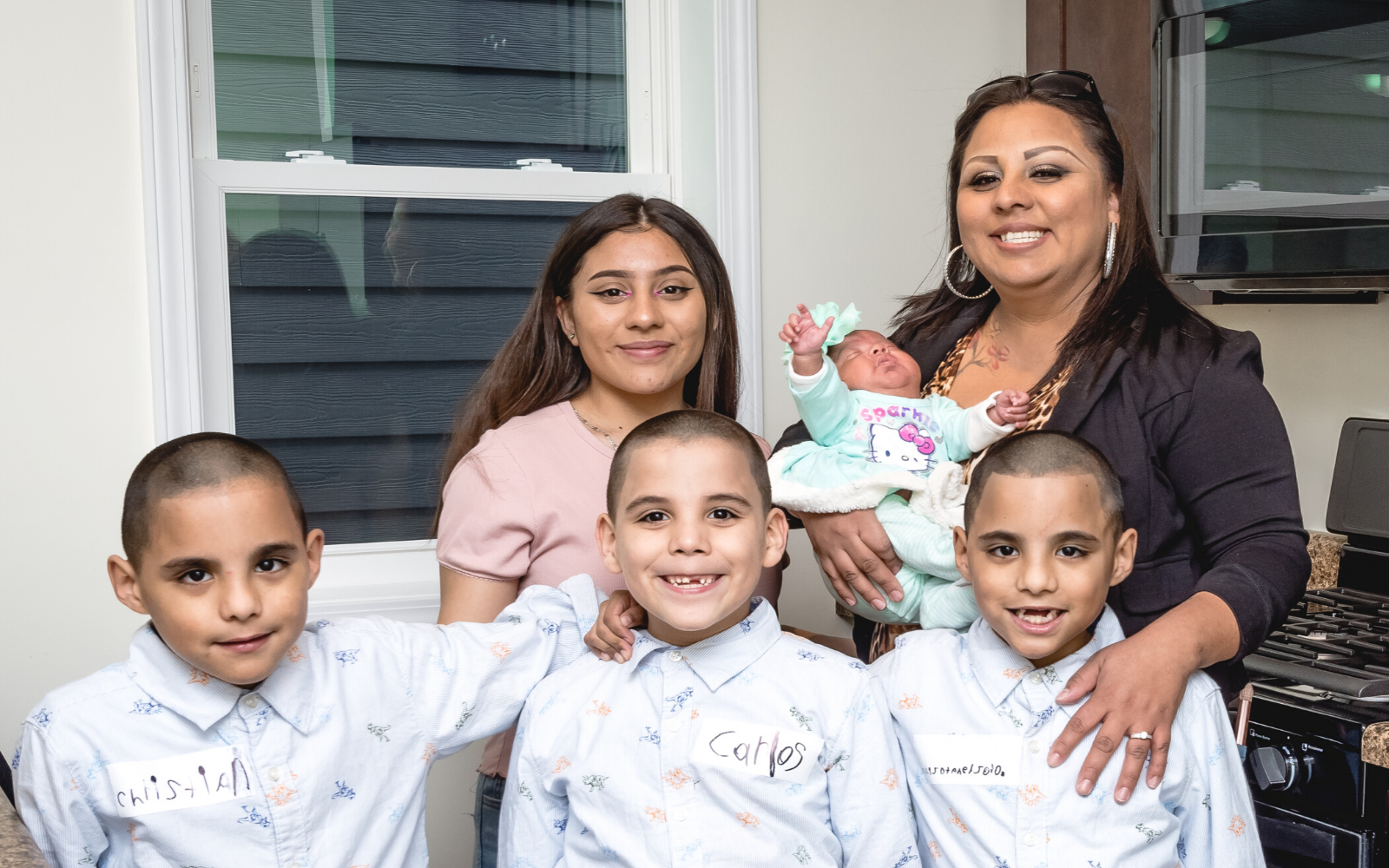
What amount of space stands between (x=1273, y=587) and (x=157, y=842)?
1244 millimetres

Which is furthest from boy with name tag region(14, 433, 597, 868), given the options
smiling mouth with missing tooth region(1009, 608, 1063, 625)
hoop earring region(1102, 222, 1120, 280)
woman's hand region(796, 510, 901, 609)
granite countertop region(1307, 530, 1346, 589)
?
granite countertop region(1307, 530, 1346, 589)

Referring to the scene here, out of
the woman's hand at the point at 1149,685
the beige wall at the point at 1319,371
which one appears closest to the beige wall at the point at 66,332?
the woman's hand at the point at 1149,685

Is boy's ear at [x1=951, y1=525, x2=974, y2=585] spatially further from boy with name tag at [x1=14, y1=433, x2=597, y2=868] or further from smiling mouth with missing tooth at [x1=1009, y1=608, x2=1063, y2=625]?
boy with name tag at [x1=14, y1=433, x2=597, y2=868]

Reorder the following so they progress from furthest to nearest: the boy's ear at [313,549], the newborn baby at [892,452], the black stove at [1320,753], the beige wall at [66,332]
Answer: the beige wall at [66,332]
the black stove at [1320,753]
the newborn baby at [892,452]
the boy's ear at [313,549]

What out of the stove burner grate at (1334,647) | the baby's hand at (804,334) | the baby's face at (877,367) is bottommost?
the stove burner grate at (1334,647)

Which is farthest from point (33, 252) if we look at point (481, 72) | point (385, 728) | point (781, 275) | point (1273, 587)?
point (1273, 587)

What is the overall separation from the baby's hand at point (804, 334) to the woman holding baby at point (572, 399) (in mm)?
133

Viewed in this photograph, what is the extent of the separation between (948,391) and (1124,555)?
1.42 ft

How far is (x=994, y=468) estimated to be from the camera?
1.42 m

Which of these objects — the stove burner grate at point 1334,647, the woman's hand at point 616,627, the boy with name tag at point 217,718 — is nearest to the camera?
the boy with name tag at point 217,718

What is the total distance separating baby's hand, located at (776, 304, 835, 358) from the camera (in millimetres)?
1659

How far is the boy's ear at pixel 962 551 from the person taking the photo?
1.45m

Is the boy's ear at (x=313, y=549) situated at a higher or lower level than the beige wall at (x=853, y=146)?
lower

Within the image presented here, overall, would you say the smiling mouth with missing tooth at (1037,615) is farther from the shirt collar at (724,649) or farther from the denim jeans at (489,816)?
the denim jeans at (489,816)
